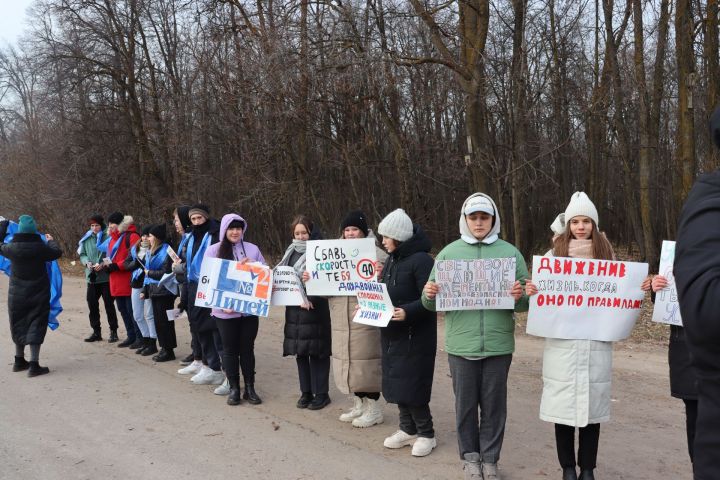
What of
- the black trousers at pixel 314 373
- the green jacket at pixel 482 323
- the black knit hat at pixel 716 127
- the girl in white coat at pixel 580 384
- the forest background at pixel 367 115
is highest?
the forest background at pixel 367 115

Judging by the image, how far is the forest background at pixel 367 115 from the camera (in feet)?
45.4

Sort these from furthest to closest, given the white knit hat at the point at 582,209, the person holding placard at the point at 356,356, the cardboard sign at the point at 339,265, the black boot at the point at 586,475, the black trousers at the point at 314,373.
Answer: the black trousers at the point at 314,373
the cardboard sign at the point at 339,265
the person holding placard at the point at 356,356
the white knit hat at the point at 582,209
the black boot at the point at 586,475

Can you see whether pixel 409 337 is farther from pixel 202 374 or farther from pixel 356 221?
pixel 202 374

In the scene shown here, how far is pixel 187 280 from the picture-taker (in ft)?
25.0

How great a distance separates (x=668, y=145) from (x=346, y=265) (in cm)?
1922

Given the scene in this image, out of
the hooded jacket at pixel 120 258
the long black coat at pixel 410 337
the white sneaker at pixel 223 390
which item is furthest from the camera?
the hooded jacket at pixel 120 258

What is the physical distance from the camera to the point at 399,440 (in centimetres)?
519

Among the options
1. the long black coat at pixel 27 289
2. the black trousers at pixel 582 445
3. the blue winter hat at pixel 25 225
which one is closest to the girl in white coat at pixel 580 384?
the black trousers at pixel 582 445

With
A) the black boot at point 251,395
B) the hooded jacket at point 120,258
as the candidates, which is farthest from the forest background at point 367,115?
the black boot at point 251,395

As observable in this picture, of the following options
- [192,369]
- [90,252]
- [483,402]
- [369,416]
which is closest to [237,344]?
[192,369]

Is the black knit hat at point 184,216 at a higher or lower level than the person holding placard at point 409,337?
higher

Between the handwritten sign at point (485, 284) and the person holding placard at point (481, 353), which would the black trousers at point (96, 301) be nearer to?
the person holding placard at point (481, 353)

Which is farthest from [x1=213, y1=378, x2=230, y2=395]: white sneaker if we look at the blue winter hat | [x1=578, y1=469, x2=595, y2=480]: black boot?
[x1=578, y1=469, x2=595, y2=480]: black boot

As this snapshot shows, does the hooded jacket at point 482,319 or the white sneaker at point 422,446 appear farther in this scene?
the white sneaker at point 422,446
